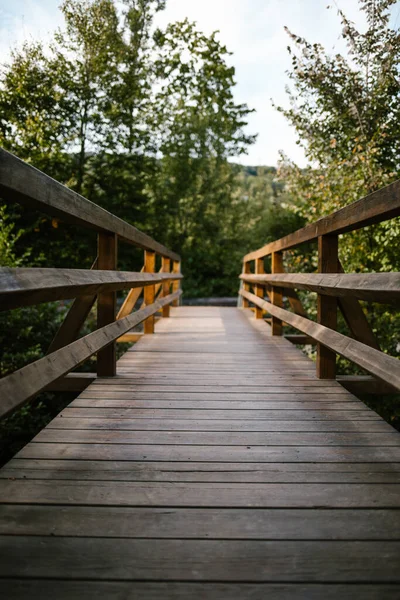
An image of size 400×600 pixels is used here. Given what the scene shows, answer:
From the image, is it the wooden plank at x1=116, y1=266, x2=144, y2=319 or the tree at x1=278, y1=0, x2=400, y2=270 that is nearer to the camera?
the wooden plank at x1=116, y1=266, x2=144, y2=319

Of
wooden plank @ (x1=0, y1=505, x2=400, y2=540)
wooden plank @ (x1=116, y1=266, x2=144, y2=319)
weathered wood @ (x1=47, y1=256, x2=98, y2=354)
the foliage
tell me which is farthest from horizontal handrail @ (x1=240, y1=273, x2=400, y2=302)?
the foliage

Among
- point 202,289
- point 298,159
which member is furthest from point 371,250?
point 202,289

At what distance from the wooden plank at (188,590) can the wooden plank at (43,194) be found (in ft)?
3.48

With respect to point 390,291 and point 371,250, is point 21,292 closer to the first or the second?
point 390,291

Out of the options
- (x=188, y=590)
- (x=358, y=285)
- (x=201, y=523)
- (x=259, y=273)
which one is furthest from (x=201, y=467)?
(x=259, y=273)

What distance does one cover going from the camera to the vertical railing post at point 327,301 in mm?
2992

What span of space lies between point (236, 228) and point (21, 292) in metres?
19.0

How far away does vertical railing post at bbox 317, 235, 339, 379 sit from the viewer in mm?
2992

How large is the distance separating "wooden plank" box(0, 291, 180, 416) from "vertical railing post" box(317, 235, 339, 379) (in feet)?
4.38

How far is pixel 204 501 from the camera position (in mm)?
1490

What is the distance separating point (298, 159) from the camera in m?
8.98

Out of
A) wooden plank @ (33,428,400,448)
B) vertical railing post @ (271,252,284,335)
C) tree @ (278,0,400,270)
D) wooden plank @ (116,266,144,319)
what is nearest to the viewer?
wooden plank @ (33,428,400,448)

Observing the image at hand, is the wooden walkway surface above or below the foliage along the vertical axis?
below

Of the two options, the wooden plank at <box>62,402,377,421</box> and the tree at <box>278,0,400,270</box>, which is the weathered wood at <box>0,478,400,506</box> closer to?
the wooden plank at <box>62,402,377,421</box>
